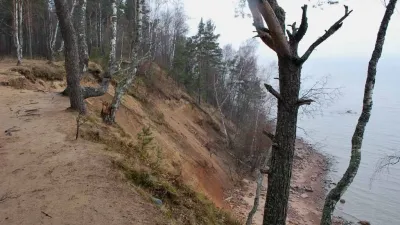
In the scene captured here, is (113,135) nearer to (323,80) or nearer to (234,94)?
(323,80)

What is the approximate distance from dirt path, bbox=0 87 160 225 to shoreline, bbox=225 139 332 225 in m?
10.4

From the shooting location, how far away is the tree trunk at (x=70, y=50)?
29.5 feet

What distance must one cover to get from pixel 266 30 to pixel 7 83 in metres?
12.7

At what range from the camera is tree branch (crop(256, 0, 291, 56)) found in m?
3.93

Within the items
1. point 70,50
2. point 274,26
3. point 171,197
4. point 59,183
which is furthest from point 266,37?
point 70,50

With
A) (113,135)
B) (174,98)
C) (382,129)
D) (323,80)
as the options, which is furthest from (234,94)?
(113,135)

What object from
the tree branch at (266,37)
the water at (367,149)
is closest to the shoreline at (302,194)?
the water at (367,149)

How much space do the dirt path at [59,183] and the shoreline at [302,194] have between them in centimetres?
1038

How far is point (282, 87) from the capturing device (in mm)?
4301

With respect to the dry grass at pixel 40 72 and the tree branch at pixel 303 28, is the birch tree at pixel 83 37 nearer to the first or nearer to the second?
the dry grass at pixel 40 72

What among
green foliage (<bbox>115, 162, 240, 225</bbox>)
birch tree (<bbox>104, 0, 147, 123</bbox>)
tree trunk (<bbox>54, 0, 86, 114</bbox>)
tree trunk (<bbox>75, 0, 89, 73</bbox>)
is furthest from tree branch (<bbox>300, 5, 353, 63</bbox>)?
tree trunk (<bbox>75, 0, 89, 73</bbox>)

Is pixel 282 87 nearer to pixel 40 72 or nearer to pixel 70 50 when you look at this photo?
pixel 70 50

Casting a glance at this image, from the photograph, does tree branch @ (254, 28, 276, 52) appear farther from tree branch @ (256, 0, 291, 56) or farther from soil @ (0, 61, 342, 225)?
soil @ (0, 61, 342, 225)

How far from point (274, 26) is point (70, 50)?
23.1 ft
